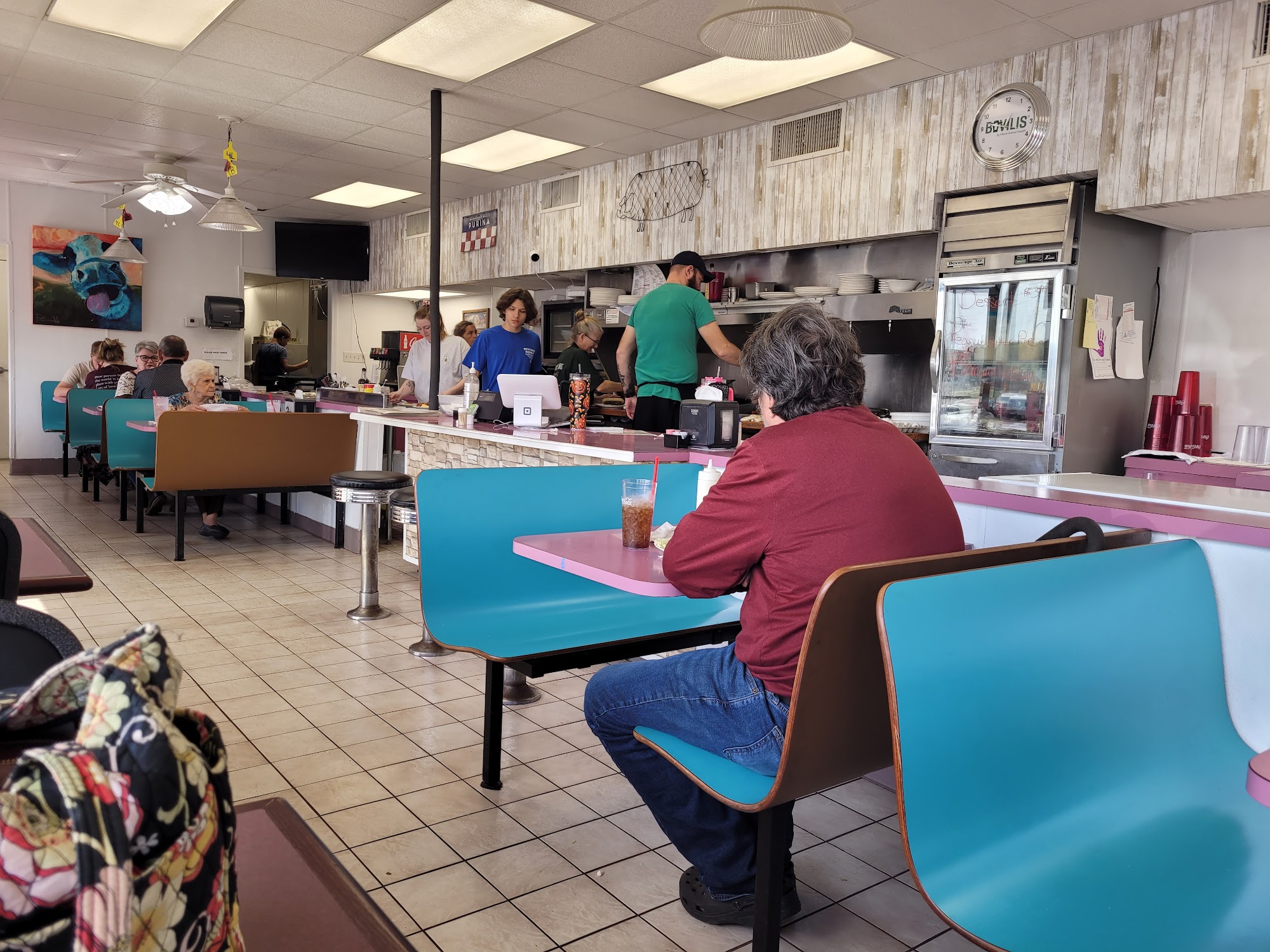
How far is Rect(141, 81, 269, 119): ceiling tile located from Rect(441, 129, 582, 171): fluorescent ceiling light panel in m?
1.46

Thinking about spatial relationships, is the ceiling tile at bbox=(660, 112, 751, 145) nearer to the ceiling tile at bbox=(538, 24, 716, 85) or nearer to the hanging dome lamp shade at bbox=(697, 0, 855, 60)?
the ceiling tile at bbox=(538, 24, 716, 85)

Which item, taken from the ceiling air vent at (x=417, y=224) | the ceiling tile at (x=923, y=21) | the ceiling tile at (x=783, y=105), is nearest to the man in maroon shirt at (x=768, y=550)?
the ceiling tile at (x=923, y=21)

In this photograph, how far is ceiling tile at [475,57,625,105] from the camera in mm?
5543

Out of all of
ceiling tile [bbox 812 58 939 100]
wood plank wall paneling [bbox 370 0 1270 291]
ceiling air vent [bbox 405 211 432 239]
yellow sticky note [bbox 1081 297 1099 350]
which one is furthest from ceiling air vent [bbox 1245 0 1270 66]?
ceiling air vent [bbox 405 211 432 239]

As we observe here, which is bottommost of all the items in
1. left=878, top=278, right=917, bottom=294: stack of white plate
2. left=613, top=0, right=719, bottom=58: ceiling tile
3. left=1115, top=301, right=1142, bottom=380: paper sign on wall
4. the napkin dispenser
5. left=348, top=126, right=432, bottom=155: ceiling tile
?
A: the napkin dispenser

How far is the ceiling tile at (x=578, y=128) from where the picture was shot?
21.5 ft

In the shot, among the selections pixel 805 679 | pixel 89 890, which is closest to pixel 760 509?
pixel 805 679

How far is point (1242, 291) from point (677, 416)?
3.07m

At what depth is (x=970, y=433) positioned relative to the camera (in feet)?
17.4

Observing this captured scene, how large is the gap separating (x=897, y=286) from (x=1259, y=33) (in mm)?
2233

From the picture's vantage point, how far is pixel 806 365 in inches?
75.8

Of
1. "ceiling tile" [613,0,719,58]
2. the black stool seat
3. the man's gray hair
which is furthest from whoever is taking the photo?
the black stool seat

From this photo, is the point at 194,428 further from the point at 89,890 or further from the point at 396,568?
the point at 89,890

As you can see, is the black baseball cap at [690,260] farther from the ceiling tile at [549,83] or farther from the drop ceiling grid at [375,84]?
the ceiling tile at [549,83]
